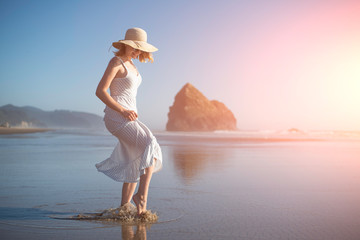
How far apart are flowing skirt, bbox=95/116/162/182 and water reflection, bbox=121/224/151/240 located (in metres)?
0.53

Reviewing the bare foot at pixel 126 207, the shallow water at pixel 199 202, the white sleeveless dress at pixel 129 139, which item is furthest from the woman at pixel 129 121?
the shallow water at pixel 199 202

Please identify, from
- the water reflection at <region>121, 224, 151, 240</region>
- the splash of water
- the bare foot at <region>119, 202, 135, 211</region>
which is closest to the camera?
the water reflection at <region>121, 224, 151, 240</region>

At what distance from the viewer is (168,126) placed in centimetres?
8375

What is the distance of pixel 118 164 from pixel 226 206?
1.29 meters

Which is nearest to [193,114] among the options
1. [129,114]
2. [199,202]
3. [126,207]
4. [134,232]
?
[199,202]

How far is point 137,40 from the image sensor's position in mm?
3561

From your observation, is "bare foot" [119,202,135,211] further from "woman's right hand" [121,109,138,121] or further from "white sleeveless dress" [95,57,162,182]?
"woman's right hand" [121,109,138,121]

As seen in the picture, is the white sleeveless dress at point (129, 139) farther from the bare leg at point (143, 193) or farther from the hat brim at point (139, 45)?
the hat brim at point (139, 45)

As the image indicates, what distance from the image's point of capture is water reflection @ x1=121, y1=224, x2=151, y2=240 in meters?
2.74

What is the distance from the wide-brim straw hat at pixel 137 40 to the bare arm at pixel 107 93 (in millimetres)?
244

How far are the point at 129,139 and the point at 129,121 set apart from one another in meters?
0.19

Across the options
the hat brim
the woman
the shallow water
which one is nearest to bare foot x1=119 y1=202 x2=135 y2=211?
the woman

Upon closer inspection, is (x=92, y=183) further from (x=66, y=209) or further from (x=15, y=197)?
(x=66, y=209)

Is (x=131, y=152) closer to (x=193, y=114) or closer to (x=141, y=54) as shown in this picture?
(x=141, y=54)
